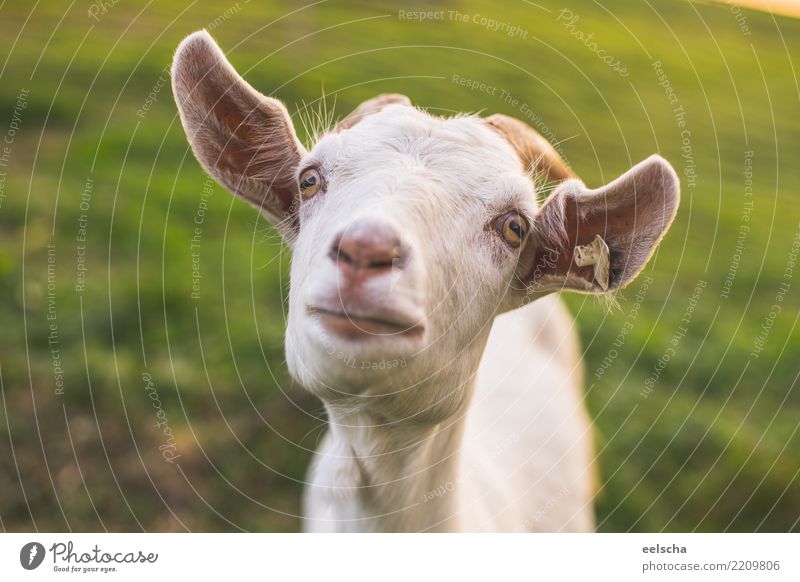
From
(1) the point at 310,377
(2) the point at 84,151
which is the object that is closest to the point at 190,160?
(2) the point at 84,151

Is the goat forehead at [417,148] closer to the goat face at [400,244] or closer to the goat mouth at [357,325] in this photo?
the goat face at [400,244]

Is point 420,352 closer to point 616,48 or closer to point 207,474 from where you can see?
point 207,474

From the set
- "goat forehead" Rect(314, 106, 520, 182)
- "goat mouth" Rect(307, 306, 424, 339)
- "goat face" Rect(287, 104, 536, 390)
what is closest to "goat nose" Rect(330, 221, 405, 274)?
"goat face" Rect(287, 104, 536, 390)

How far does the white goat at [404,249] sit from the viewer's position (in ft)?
5.52

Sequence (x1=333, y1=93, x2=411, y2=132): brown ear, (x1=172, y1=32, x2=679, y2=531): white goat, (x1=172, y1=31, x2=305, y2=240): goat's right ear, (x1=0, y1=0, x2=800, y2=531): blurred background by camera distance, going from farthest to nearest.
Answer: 1. (x1=0, y1=0, x2=800, y2=531): blurred background
2. (x1=333, y1=93, x2=411, y2=132): brown ear
3. (x1=172, y1=31, x2=305, y2=240): goat's right ear
4. (x1=172, y1=32, x2=679, y2=531): white goat

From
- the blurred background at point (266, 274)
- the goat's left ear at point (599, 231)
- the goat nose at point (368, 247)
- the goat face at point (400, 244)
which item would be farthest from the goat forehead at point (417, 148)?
the blurred background at point (266, 274)

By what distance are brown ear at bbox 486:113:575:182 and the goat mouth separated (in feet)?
2.78

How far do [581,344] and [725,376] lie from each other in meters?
0.90

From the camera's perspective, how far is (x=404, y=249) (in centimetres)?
164

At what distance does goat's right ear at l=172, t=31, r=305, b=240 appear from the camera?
199 centimetres

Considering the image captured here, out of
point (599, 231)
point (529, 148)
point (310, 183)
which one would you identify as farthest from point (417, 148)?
point (599, 231)

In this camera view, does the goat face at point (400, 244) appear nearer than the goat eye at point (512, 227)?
Yes

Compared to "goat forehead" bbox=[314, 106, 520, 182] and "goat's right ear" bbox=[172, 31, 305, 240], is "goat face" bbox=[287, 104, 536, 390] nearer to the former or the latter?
"goat forehead" bbox=[314, 106, 520, 182]

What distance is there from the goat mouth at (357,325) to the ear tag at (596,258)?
24.7 inches
